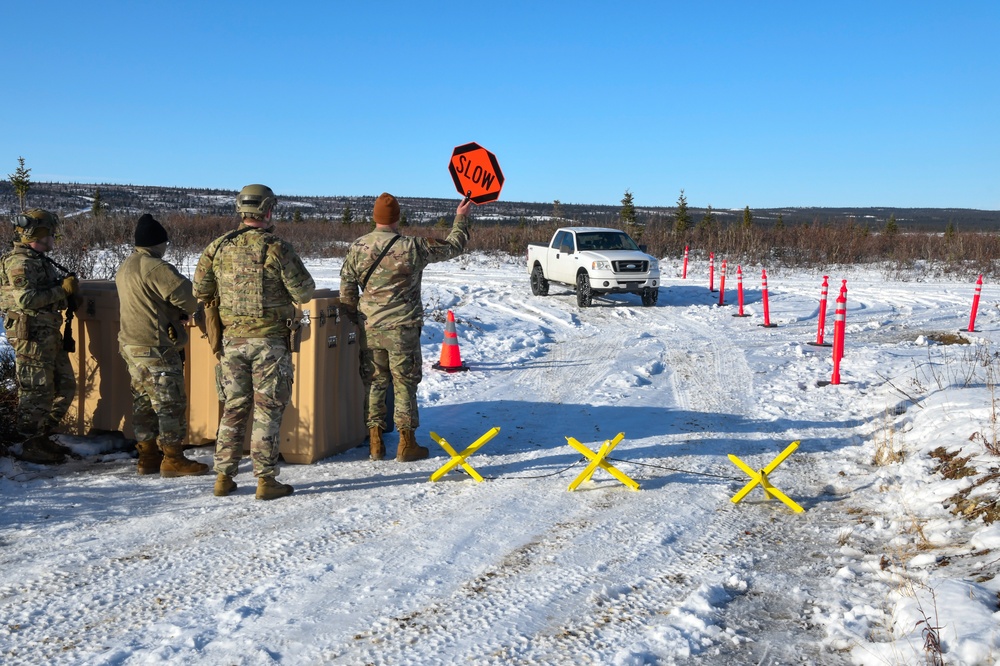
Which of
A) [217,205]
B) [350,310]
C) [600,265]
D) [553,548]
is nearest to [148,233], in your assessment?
[350,310]

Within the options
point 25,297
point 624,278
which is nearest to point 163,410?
point 25,297

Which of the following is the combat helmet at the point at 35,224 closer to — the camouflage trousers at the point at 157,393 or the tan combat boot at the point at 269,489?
the camouflage trousers at the point at 157,393

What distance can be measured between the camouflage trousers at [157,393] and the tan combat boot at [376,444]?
1473 mm

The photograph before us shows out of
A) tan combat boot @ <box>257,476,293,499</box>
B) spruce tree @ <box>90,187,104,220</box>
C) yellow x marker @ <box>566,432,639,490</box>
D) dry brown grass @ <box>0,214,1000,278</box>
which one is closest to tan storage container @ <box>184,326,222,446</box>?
tan combat boot @ <box>257,476,293,499</box>

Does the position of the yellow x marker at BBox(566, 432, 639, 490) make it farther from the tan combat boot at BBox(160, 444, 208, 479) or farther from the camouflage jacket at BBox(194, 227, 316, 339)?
the tan combat boot at BBox(160, 444, 208, 479)

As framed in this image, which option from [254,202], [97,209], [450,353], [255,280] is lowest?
[450,353]

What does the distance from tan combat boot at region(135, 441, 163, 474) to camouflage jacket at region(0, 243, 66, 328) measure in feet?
4.11

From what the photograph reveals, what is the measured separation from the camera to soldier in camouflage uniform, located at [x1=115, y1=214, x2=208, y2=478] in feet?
19.6

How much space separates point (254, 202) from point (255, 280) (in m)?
0.55

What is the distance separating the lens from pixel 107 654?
342 cm

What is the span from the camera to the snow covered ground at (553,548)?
11.9ft

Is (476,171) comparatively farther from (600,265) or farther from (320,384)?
(600,265)

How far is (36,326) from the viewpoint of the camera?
6.32 meters

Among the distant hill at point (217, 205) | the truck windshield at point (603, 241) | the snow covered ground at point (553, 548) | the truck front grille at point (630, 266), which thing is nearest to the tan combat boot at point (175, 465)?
the snow covered ground at point (553, 548)
